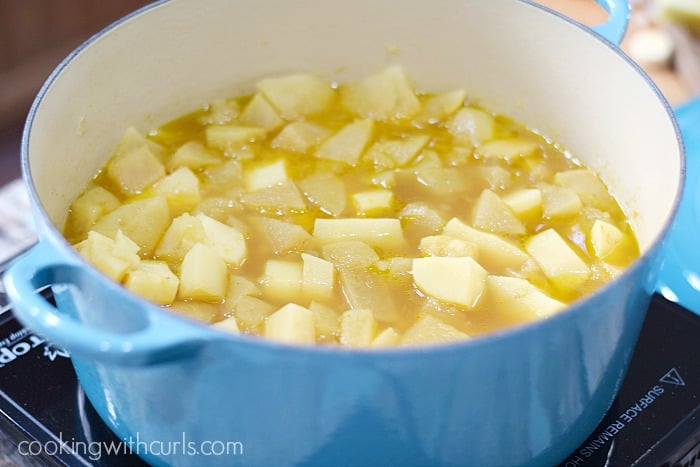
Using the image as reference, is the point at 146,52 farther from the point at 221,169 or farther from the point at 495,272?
the point at 495,272

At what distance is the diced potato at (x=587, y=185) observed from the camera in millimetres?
1349

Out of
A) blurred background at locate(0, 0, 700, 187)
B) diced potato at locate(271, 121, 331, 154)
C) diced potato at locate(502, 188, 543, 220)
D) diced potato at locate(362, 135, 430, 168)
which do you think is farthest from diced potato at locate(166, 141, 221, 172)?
blurred background at locate(0, 0, 700, 187)

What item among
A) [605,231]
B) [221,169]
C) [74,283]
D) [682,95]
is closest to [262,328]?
[74,283]

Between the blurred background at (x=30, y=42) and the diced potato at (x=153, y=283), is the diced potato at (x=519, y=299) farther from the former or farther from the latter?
the blurred background at (x=30, y=42)

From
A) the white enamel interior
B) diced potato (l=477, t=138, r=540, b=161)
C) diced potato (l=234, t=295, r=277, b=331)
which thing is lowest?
diced potato (l=234, t=295, r=277, b=331)

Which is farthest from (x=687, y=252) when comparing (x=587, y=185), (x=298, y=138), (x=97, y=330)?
(x=97, y=330)

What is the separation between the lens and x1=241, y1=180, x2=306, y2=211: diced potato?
4.25 feet

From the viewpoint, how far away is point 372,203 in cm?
130

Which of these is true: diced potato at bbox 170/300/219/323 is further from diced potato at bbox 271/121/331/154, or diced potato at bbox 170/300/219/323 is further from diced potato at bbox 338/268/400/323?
diced potato at bbox 271/121/331/154

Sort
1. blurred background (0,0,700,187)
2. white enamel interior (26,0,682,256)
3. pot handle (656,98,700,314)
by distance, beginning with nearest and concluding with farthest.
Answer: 1. white enamel interior (26,0,682,256)
2. pot handle (656,98,700,314)
3. blurred background (0,0,700,187)

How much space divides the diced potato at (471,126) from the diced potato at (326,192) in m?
0.25

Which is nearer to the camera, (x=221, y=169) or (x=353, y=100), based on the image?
(x=221, y=169)

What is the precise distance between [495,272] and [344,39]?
0.56 metres

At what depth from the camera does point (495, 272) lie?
3.88 feet
